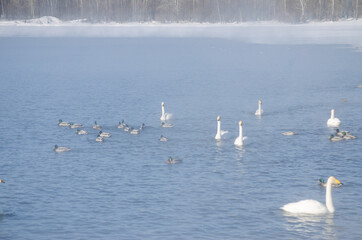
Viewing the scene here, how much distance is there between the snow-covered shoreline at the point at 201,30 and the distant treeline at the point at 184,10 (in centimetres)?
196

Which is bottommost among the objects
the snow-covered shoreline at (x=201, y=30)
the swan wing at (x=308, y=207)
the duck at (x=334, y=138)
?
the swan wing at (x=308, y=207)

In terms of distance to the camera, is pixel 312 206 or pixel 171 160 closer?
pixel 312 206

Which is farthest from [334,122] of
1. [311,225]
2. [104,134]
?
[311,225]

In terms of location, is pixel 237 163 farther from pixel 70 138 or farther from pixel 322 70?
pixel 322 70

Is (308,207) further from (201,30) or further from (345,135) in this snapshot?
(201,30)

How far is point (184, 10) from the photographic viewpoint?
156250 mm

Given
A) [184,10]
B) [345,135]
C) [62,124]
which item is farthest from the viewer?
[184,10]

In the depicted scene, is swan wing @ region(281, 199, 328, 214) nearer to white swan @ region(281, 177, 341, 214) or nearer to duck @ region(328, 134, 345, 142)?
white swan @ region(281, 177, 341, 214)

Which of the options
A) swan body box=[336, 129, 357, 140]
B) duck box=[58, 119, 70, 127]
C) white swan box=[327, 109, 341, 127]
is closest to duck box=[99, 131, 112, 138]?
duck box=[58, 119, 70, 127]

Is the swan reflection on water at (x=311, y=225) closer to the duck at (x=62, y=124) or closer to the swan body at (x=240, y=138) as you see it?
the swan body at (x=240, y=138)

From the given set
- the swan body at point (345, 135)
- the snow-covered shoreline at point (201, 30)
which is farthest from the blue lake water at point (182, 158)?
the snow-covered shoreline at point (201, 30)

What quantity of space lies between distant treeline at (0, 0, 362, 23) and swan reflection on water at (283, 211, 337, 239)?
409 feet

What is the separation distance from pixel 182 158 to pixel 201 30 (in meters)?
138

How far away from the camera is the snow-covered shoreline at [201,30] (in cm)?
13100
